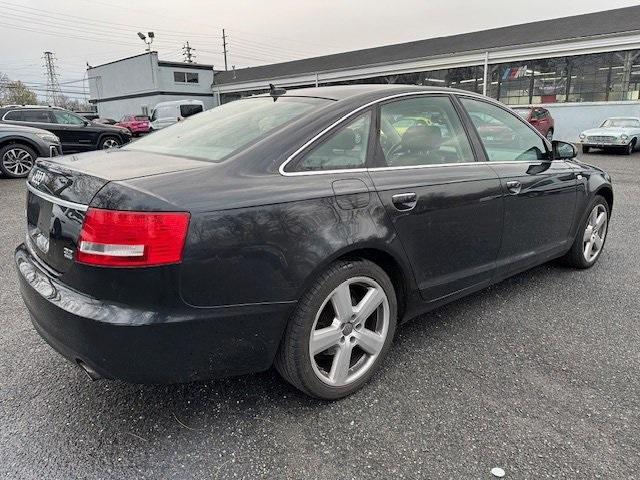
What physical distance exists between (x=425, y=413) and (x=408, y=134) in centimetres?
153

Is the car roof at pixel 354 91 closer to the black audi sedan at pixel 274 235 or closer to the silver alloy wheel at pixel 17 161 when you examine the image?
the black audi sedan at pixel 274 235

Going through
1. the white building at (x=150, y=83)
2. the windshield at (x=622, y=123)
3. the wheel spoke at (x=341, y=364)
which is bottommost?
the wheel spoke at (x=341, y=364)

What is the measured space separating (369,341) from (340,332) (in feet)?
0.72

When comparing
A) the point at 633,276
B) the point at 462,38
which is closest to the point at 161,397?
the point at 633,276

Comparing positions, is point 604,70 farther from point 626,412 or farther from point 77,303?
point 77,303

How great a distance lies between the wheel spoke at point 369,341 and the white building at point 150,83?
134 ft

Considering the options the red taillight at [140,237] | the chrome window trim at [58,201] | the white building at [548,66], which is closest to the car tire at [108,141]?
the chrome window trim at [58,201]

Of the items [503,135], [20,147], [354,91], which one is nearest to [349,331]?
[354,91]

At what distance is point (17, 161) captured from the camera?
33.3 feet

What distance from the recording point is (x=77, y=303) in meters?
1.91

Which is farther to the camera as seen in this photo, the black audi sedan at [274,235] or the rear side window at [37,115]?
the rear side window at [37,115]

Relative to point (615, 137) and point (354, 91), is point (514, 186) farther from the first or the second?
point (615, 137)

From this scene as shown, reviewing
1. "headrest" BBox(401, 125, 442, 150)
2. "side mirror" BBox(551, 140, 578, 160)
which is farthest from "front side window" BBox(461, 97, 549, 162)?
"headrest" BBox(401, 125, 442, 150)

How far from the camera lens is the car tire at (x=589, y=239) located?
13.5 ft
